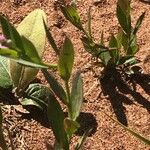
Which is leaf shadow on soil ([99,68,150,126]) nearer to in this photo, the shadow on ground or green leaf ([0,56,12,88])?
the shadow on ground

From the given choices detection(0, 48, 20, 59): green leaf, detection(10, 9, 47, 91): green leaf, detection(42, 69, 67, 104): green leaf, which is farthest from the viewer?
detection(10, 9, 47, 91): green leaf

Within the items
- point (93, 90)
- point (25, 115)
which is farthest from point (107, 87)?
point (25, 115)

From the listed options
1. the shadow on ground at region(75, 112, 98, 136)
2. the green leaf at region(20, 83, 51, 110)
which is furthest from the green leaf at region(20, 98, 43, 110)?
the shadow on ground at region(75, 112, 98, 136)

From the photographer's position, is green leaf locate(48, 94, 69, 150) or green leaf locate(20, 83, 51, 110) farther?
green leaf locate(20, 83, 51, 110)

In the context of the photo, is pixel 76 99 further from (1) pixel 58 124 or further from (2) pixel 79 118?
(2) pixel 79 118

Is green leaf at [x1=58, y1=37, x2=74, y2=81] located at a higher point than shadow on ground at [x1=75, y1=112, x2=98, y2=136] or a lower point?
higher

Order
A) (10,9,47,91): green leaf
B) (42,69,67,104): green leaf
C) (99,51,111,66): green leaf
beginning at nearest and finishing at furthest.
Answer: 1. (42,69,67,104): green leaf
2. (10,9,47,91): green leaf
3. (99,51,111,66): green leaf

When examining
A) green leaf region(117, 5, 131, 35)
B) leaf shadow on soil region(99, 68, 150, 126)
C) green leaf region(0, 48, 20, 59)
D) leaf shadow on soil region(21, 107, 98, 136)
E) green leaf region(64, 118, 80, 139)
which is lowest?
leaf shadow on soil region(21, 107, 98, 136)

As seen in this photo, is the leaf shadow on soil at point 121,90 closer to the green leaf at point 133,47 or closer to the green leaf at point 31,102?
the green leaf at point 133,47
